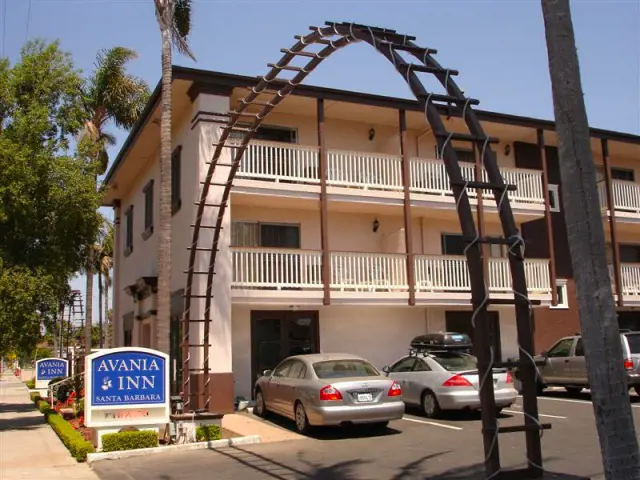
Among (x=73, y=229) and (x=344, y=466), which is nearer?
(x=344, y=466)

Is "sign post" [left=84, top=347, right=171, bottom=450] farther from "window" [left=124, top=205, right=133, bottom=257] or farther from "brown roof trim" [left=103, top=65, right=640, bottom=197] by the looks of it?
"window" [left=124, top=205, right=133, bottom=257]

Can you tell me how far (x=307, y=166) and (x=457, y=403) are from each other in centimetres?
778

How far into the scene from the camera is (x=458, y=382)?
46.2 feet

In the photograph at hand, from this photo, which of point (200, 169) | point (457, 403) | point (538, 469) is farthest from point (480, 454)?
point (200, 169)

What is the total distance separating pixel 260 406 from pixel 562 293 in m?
12.3

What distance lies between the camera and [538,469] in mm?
6246

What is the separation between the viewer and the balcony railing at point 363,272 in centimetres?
1734

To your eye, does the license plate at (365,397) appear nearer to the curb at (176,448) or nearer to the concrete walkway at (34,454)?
the curb at (176,448)

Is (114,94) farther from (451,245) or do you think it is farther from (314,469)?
(314,469)

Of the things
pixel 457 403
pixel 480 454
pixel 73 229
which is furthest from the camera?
pixel 73 229

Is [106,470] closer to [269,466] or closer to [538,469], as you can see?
[269,466]

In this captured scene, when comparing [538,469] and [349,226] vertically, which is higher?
[349,226]

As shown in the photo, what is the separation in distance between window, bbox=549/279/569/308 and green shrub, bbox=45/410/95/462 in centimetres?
1599

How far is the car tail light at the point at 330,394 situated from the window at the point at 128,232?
15501 mm
